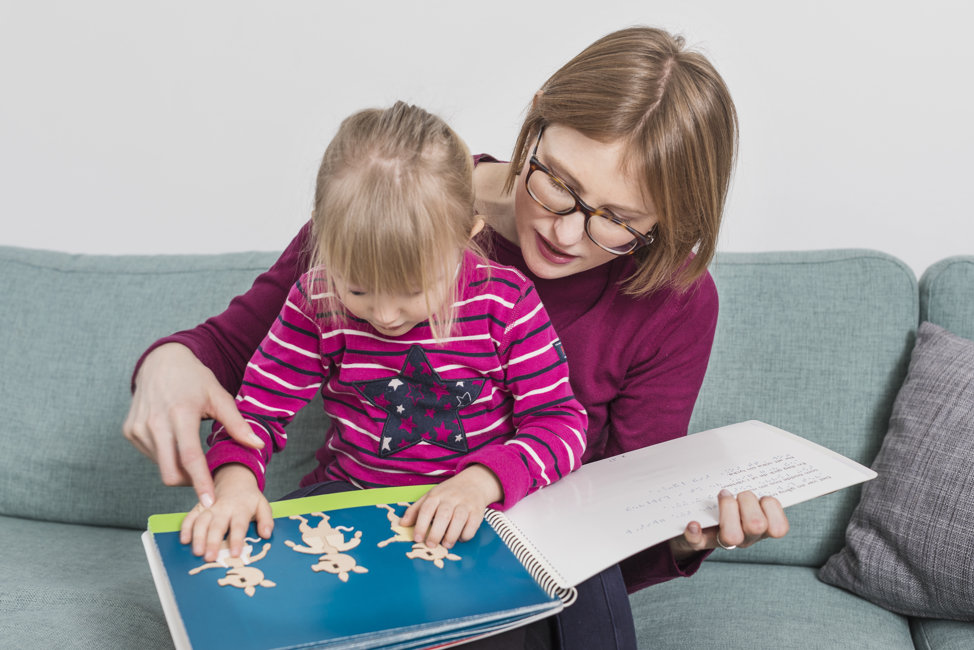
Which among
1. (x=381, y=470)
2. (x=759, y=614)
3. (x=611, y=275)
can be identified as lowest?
(x=759, y=614)

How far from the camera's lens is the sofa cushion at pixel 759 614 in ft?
4.32

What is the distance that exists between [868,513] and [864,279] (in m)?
0.43

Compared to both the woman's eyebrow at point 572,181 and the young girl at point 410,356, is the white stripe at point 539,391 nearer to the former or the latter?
the young girl at point 410,356

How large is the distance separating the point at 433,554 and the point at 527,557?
0.10 meters

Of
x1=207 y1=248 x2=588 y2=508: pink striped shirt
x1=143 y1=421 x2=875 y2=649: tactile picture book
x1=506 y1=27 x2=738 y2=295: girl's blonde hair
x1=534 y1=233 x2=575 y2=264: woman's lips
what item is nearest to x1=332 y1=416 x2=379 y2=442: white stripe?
x1=207 y1=248 x2=588 y2=508: pink striped shirt

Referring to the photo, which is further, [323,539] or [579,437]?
[579,437]

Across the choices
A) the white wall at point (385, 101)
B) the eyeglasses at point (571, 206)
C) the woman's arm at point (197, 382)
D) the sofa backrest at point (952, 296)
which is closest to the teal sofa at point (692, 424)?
the sofa backrest at point (952, 296)

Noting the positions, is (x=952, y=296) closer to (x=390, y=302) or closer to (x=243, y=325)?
(x=390, y=302)

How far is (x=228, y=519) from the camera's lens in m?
0.96

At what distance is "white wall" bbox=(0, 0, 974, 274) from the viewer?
5.97 ft

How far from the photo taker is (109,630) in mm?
1255

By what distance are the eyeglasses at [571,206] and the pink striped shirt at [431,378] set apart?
11 cm

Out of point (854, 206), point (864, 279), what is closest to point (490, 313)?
point (864, 279)

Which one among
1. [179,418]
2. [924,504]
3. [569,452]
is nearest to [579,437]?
[569,452]
